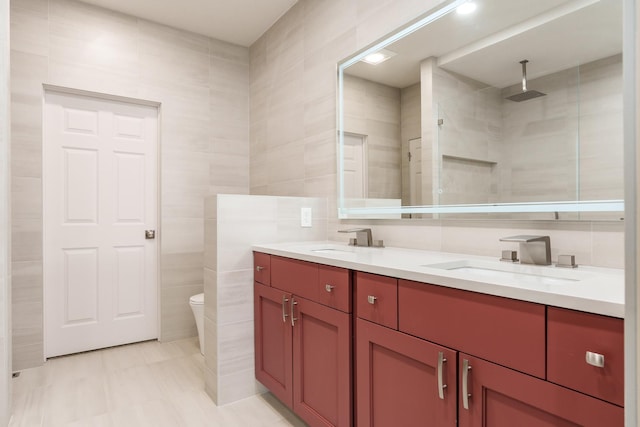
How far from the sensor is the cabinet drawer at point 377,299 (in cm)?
124

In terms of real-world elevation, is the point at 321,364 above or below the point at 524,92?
below

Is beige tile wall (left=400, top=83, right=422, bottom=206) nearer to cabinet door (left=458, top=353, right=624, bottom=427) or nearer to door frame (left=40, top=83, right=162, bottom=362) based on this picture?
cabinet door (left=458, top=353, right=624, bottom=427)

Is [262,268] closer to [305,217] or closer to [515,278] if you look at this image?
[305,217]

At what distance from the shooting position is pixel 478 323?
3.19ft

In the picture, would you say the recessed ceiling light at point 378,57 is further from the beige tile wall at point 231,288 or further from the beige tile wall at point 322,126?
the beige tile wall at point 231,288

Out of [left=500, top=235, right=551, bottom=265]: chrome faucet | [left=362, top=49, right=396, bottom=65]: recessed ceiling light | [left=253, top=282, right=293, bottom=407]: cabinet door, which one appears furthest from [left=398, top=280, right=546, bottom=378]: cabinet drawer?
[left=362, top=49, right=396, bottom=65]: recessed ceiling light

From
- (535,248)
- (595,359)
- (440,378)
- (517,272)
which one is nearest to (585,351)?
(595,359)

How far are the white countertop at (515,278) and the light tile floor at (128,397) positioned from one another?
899mm

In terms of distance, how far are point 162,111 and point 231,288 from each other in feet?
5.86

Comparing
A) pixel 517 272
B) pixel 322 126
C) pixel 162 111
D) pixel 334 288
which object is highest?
pixel 162 111

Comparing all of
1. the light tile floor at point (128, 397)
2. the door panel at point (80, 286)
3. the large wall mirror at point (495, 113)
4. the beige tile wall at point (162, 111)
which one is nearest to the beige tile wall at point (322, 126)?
the large wall mirror at point (495, 113)

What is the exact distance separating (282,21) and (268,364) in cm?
254

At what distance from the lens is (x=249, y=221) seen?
209cm

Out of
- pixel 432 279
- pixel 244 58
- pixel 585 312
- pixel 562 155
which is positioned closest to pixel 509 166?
pixel 562 155
